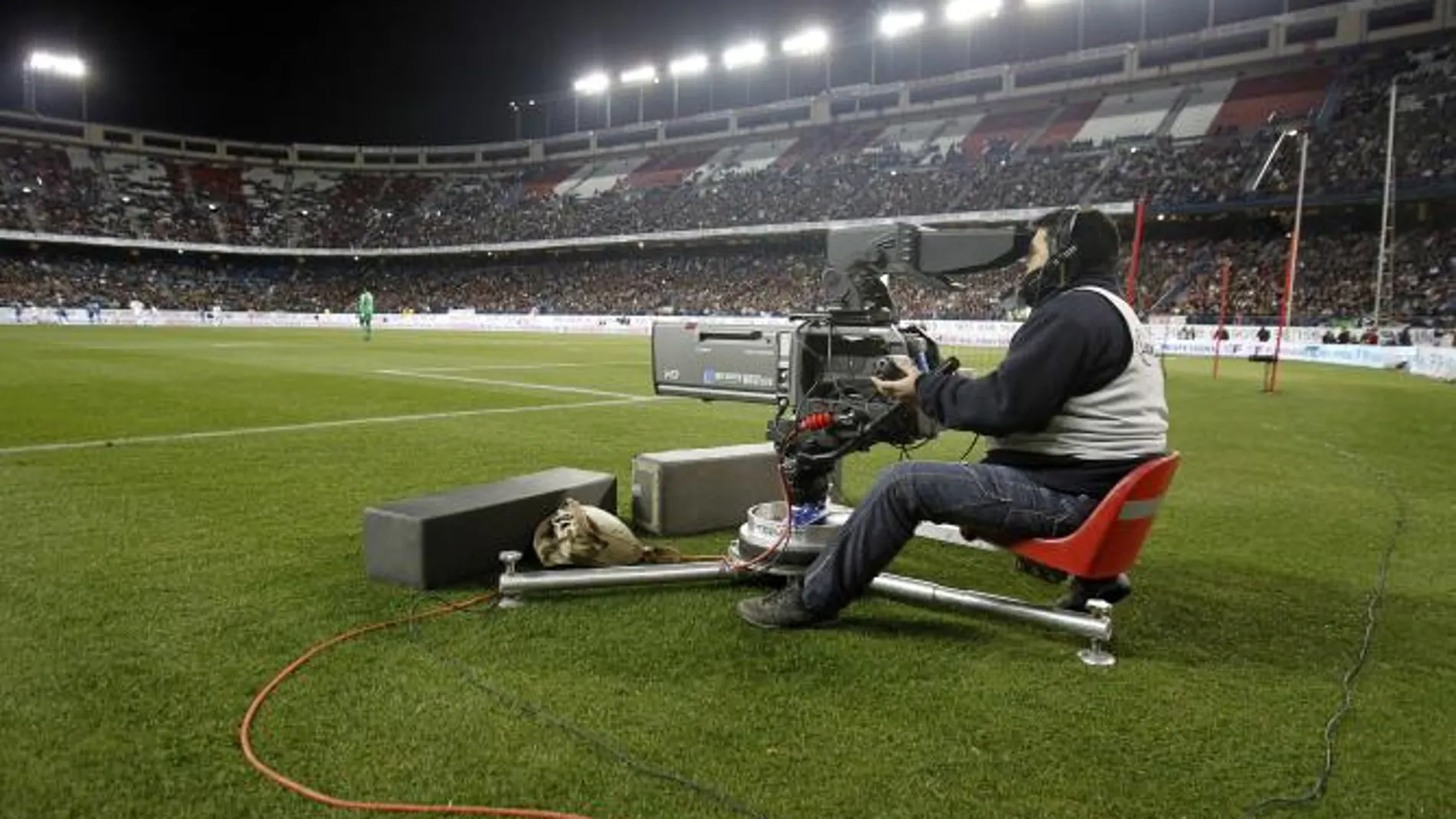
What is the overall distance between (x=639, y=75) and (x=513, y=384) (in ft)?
165

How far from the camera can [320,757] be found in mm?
2381

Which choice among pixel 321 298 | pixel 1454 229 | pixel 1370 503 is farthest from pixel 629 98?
pixel 1370 503

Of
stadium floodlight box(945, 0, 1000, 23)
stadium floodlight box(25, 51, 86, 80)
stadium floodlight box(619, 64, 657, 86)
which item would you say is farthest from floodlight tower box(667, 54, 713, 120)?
stadium floodlight box(25, 51, 86, 80)

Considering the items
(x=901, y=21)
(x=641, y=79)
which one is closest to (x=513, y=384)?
(x=901, y=21)

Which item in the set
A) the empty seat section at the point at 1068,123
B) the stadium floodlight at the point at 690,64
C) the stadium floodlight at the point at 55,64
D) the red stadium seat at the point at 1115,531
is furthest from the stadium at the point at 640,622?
the stadium floodlight at the point at 55,64

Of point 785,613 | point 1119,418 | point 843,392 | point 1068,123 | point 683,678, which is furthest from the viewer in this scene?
point 1068,123

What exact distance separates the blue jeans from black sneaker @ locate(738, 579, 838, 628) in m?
0.11

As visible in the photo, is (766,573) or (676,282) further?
(676,282)

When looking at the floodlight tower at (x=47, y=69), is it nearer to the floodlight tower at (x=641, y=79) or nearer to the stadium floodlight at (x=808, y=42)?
the floodlight tower at (x=641, y=79)

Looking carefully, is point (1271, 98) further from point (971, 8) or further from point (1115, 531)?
point (1115, 531)

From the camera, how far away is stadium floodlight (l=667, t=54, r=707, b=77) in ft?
183

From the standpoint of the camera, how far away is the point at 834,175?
159 feet

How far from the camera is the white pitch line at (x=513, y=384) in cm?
1269

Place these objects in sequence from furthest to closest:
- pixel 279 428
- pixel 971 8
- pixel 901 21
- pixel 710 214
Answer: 1. pixel 710 214
2. pixel 901 21
3. pixel 971 8
4. pixel 279 428
